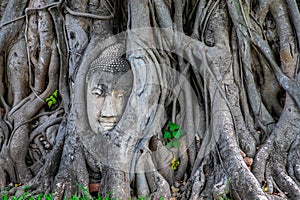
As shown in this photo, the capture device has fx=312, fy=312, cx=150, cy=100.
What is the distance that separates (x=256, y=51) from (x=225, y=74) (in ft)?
1.53

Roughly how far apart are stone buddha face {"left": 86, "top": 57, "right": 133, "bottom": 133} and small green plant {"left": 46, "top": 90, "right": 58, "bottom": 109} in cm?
67

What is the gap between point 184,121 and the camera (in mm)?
2998

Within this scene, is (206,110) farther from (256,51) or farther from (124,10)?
(124,10)

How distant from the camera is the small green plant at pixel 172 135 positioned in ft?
9.62

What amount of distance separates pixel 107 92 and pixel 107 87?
0.15 ft

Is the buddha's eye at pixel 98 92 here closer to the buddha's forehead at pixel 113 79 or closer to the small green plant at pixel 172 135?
the buddha's forehead at pixel 113 79

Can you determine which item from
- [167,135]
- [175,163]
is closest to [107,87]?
[167,135]

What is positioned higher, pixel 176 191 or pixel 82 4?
pixel 82 4

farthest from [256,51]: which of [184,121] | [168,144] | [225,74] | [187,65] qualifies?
[168,144]

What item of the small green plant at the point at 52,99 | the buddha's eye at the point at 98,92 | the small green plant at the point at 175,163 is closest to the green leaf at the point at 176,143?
the small green plant at the point at 175,163

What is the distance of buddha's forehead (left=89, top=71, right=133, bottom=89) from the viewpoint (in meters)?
2.89

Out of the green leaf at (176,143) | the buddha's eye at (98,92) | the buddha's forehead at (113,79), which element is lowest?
the green leaf at (176,143)

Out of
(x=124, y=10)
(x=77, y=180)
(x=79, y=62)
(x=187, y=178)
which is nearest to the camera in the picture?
(x=77, y=180)

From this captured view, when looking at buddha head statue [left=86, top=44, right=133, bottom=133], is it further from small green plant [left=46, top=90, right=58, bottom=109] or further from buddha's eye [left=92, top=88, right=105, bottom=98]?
small green plant [left=46, top=90, right=58, bottom=109]
